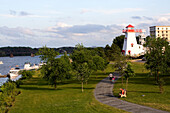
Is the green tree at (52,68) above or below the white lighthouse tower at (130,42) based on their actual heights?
below

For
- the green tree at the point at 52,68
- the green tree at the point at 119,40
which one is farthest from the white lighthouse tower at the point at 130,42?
the green tree at the point at 52,68

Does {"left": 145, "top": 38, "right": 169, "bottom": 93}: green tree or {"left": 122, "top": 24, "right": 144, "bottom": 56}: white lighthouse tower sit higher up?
{"left": 122, "top": 24, "right": 144, "bottom": 56}: white lighthouse tower

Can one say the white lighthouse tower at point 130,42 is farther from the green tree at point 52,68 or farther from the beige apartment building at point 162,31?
the green tree at point 52,68

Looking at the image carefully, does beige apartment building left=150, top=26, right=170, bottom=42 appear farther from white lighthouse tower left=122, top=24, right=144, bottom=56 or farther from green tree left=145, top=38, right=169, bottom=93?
green tree left=145, top=38, right=169, bottom=93

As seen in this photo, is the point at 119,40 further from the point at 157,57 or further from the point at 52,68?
the point at 52,68

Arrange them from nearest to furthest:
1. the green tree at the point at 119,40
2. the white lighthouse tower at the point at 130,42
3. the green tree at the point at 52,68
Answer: the green tree at the point at 52,68 → the white lighthouse tower at the point at 130,42 → the green tree at the point at 119,40

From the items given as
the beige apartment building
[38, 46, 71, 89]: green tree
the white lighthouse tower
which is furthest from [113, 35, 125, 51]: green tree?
[38, 46, 71, 89]: green tree

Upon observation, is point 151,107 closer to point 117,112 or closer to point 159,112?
point 159,112

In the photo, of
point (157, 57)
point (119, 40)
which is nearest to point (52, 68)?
point (157, 57)

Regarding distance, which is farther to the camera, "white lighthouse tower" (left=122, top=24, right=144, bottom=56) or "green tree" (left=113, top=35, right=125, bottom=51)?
"green tree" (left=113, top=35, right=125, bottom=51)

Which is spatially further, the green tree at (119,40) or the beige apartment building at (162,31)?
the beige apartment building at (162,31)

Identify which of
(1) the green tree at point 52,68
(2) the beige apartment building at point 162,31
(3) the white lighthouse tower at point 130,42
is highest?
(2) the beige apartment building at point 162,31

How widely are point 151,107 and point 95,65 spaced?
1087 inches

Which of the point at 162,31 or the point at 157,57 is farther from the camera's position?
the point at 162,31
